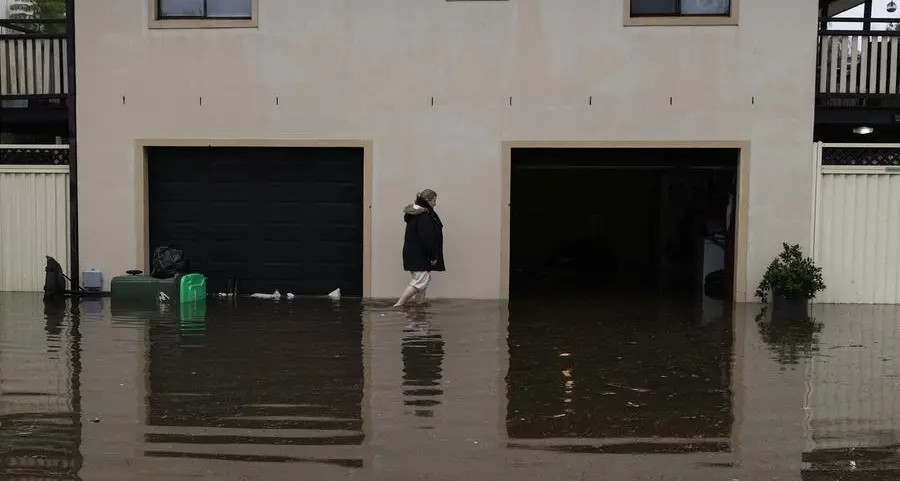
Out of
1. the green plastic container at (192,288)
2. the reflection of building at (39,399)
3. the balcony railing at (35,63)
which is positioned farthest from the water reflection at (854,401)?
the balcony railing at (35,63)

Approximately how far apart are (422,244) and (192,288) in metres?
3.37

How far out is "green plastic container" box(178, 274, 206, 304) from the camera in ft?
41.4

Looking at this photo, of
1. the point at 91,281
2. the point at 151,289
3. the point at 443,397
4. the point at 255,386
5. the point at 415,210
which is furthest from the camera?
the point at 91,281

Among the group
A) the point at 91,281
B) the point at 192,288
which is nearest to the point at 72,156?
the point at 91,281

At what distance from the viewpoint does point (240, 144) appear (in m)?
13.3

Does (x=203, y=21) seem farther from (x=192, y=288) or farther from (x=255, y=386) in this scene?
(x=255, y=386)

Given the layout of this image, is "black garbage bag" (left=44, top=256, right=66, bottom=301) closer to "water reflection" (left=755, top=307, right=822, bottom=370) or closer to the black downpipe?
the black downpipe

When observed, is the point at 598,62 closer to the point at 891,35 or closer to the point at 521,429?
the point at 891,35

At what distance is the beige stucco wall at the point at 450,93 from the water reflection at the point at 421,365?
268 centimetres

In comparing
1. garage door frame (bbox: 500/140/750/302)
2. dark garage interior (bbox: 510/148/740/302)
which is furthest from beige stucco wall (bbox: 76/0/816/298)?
dark garage interior (bbox: 510/148/740/302)

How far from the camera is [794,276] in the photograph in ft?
39.7

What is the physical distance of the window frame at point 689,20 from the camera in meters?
12.7

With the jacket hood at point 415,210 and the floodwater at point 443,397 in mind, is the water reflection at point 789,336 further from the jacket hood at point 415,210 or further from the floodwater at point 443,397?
the jacket hood at point 415,210

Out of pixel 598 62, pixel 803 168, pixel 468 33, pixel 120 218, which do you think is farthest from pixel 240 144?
pixel 803 168
